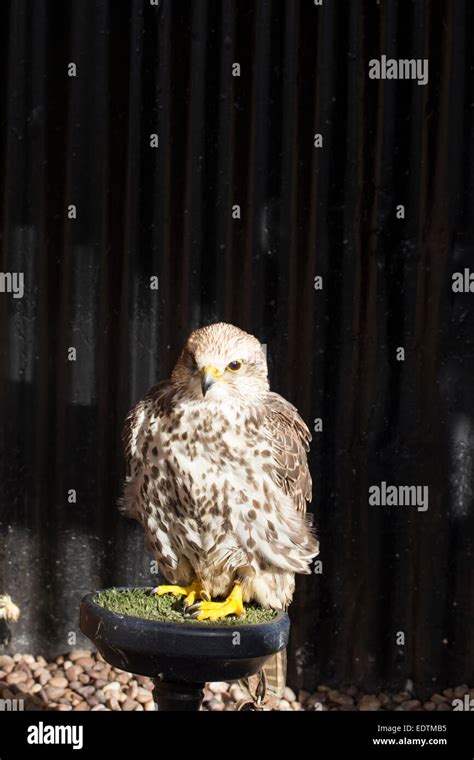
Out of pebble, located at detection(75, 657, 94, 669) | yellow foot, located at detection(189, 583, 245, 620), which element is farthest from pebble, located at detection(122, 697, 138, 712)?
yellow foot, located at detection(189, 583, 245, 620)

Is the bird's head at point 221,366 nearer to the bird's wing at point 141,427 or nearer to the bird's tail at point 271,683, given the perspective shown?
the bird's wing at point 141,427

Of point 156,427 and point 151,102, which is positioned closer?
point 156,427

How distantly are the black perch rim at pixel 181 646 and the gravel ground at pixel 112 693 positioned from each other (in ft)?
5.39

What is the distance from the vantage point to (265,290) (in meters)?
3.77

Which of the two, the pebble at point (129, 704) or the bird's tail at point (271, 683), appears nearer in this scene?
the bird's tail at point (271, 683)

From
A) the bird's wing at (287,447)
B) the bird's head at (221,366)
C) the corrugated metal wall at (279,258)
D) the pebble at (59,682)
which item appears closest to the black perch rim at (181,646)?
the bird's wing at (287,447)

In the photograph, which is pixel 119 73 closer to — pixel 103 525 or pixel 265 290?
pixel 265 290

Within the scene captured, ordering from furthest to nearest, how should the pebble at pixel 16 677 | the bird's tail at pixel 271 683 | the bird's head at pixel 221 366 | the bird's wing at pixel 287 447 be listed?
1. the pebble at pixel 16 677
2. the bird's tail at pixel 271 683
3. the bird's wing at pixel 287 447
4. the bird's head at pixel 221 366

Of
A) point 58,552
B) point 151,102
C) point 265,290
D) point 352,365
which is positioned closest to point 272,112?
point 151,102

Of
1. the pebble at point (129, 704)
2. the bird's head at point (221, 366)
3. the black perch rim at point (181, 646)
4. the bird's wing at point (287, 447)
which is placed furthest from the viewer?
the pebble at point (129, 704)

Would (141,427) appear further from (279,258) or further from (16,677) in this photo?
(16,677)

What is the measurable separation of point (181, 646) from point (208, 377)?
68 cm

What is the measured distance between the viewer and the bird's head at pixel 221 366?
2.27 meters

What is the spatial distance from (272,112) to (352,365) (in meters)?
1.16
